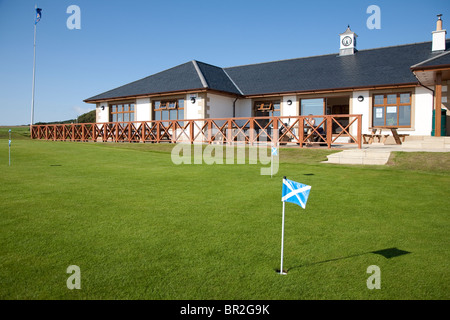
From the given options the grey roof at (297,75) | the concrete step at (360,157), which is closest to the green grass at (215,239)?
the concrete step at (360,157)

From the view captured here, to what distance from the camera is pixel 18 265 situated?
9.91 feet

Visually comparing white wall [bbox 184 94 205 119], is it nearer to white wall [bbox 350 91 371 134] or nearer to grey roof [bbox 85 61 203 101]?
grey roof [bbox 85 61 203 101]

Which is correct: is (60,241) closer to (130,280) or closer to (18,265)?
(18,265)

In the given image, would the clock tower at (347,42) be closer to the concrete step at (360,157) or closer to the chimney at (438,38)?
the chimney at (438,38)

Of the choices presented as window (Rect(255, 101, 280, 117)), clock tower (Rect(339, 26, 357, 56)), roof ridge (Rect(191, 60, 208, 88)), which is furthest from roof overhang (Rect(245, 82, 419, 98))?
clock tower (Rect(339, 26, 357, 56))

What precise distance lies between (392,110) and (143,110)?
49.5ft

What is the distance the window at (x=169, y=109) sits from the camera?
70.2 feet

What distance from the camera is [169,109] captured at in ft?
71.5

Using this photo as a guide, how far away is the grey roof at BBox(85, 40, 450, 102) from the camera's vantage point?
18312 mm

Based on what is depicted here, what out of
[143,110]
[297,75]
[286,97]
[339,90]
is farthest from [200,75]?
[339,90]

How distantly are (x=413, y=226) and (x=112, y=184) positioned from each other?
531cm

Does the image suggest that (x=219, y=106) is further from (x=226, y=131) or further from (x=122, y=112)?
(x=122, y=112)

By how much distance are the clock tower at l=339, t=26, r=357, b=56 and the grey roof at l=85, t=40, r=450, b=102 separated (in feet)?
1.36

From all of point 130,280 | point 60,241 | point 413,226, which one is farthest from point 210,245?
point 413,226
